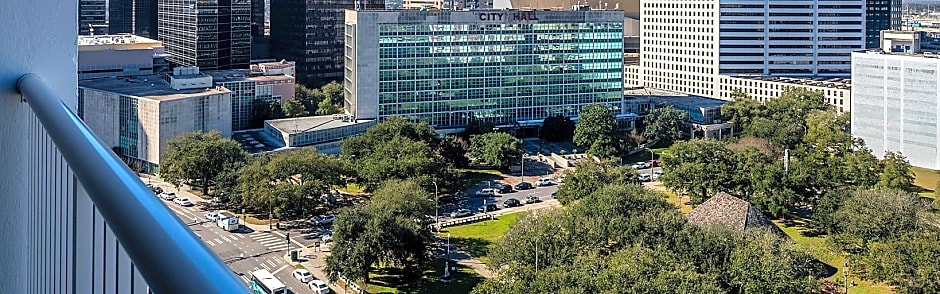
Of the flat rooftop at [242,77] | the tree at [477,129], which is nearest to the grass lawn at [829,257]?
the tree at [477,129]

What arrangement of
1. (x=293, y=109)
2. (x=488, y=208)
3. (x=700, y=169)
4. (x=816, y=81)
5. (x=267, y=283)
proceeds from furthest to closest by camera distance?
(x=816, y=81) < (x=293, y=109) < (x=488, y=208) < (x=700, y=169) < (x=267, y=283)

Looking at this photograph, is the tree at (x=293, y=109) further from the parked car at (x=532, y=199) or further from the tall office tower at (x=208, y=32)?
the parked car at (x=532, y=199)

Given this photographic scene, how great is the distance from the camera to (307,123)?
19.6 meters

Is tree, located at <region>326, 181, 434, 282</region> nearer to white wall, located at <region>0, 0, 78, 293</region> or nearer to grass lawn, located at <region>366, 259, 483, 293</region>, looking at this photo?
grass lawn, located at <region>366, 259, 483, 293</region>

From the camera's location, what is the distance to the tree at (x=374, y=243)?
9797 mm

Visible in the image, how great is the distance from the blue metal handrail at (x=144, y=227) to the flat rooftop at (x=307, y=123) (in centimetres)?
1775

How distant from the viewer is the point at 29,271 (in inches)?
49.6

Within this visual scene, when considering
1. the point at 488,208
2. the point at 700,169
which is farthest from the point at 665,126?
the point at 488,208

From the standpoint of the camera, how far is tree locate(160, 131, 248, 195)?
1494 cm

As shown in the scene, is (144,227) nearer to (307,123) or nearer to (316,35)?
(307,123)

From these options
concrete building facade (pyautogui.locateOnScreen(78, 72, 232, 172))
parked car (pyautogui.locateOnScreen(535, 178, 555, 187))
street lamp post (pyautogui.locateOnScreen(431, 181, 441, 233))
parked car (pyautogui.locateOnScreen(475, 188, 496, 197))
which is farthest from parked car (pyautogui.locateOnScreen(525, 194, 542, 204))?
concrete building facade (pyautogui.locateOnScreen(78, 72, 232, 172))

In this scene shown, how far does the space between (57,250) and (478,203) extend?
13919 mm

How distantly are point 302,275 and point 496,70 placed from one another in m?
11.8

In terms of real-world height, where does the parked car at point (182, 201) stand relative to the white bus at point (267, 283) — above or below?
above
